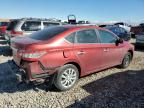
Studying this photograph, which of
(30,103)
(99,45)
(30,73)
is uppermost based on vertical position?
(99,45)

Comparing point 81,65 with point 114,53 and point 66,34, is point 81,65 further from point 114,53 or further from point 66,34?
point 114,53

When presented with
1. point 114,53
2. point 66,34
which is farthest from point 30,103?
point 114,53

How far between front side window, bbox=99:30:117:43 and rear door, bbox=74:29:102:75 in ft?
0.97

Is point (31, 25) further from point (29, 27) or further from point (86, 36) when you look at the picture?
point (86, 36)

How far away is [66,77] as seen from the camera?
498 centimetres

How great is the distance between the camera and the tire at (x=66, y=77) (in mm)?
4785

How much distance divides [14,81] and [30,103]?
1.53m

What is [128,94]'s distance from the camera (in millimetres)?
4863

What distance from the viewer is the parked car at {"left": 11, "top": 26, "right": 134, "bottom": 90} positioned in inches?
174

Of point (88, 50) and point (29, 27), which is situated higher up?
point (29, 27)

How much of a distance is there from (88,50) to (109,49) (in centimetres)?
104

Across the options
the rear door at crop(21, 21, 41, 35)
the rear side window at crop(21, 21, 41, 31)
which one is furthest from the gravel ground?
the rear side window at crop(21, 21, 41, 31)

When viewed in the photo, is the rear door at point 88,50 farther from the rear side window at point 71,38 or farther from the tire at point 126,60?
the tire at point 126,60

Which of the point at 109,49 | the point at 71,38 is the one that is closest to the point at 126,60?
the point at 109,49
